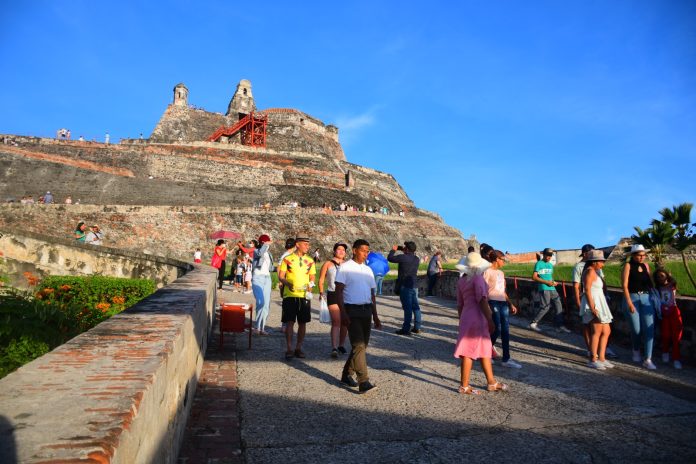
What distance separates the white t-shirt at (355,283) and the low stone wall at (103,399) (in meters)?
1.95

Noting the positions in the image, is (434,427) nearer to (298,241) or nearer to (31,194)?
(298,241)

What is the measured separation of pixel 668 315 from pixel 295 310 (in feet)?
16.7

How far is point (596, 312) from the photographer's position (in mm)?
5793

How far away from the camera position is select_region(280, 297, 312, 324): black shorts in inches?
229

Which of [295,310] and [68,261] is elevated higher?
[68,261]

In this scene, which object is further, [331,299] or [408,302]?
[408,302]

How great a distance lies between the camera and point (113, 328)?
2.96 m

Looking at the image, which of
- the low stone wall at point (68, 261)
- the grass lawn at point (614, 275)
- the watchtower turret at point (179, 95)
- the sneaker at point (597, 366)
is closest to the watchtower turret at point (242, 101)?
the watchtower turret at point (179, 95)

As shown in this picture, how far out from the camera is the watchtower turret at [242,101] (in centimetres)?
5684

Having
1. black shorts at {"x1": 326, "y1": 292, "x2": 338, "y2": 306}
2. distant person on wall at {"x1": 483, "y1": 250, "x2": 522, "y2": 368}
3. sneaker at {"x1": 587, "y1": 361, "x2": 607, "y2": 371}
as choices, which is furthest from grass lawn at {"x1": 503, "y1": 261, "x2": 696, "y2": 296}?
black shorts at {"x1": 326, "y1": 292, "x2": 338, "y2": 306}

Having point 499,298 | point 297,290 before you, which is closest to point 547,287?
point 499,298

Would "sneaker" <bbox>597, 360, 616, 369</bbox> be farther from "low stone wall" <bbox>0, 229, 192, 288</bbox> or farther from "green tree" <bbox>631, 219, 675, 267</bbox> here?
"green tree" <bbox>631, 219, 675, 267</bbox>

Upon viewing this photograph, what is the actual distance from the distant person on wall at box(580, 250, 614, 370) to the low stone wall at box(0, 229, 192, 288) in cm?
833

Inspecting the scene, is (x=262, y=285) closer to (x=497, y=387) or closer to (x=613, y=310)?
(x=497, y=387)
